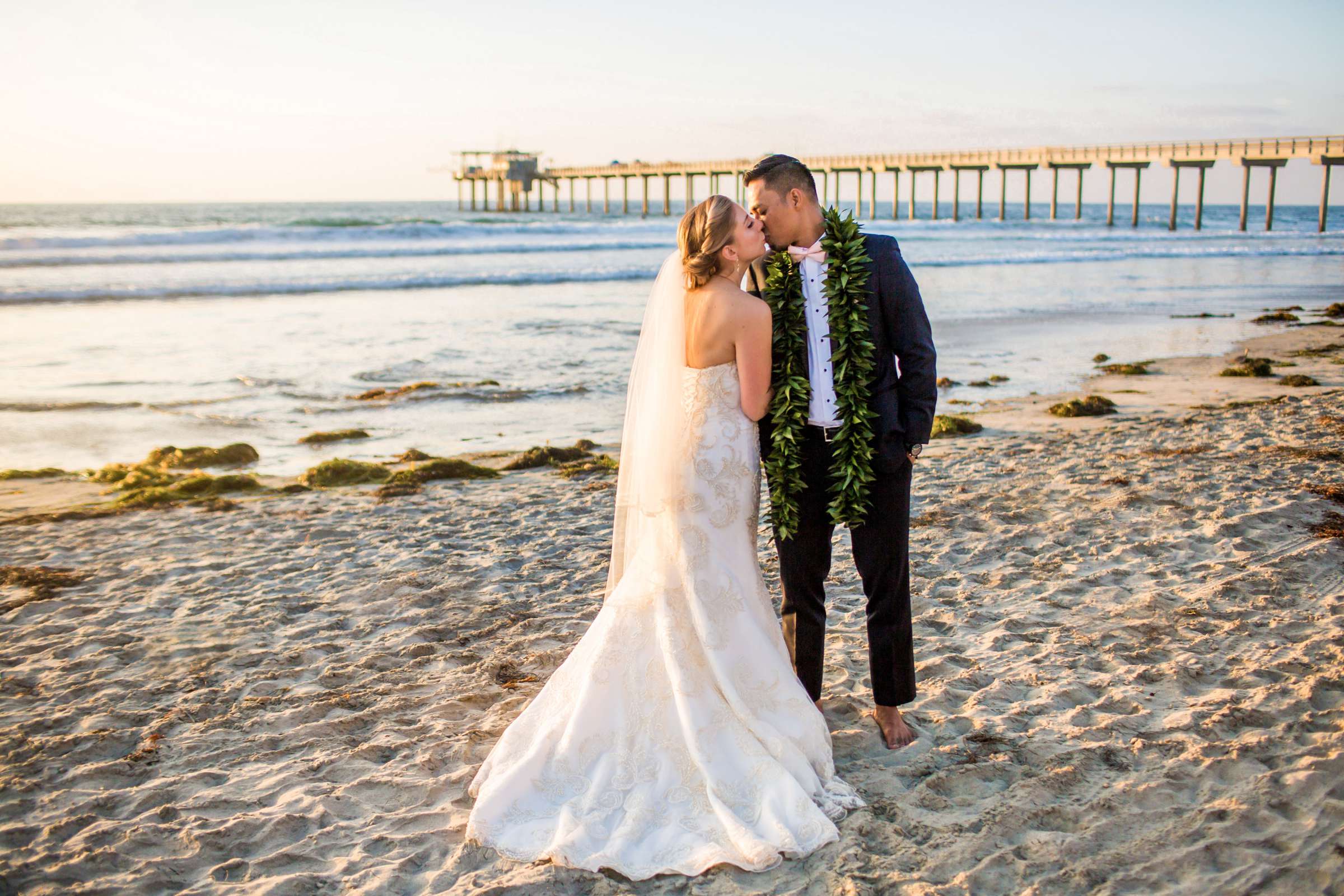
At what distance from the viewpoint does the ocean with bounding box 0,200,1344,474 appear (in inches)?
405

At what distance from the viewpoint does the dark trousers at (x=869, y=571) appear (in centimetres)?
343

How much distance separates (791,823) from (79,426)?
957cm

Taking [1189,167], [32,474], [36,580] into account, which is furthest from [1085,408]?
[1189,167]

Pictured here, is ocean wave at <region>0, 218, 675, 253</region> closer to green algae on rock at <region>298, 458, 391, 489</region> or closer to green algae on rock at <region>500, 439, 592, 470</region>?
green algae on rock at <region>298, 458, 391, 489</region>

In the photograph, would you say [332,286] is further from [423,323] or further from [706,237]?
[706,237]

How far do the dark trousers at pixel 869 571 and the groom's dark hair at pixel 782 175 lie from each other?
845 millimetres

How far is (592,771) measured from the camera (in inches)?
127

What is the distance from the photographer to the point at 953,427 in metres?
9.07

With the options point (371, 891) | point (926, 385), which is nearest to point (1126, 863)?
point (926, 385)

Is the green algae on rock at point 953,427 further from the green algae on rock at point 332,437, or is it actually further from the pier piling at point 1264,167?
the pier piling at point 1264,167

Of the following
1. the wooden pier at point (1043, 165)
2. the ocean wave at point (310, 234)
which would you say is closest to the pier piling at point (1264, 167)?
the wooden pier at point (1043, 165)

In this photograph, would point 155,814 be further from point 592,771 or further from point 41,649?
point 41,649

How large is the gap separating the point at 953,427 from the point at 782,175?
20.0 ft

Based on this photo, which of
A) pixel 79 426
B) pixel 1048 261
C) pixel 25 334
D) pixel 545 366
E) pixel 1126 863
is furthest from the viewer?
pixel 1048 261
